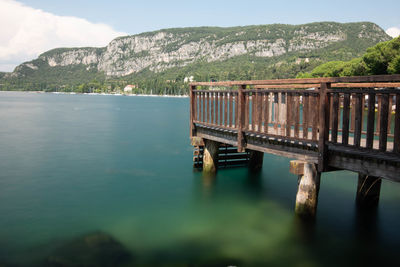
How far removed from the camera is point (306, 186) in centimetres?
1041

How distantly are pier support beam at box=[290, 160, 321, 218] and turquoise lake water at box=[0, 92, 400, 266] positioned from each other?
0.65 metres

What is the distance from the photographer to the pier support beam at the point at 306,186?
10.2 metres

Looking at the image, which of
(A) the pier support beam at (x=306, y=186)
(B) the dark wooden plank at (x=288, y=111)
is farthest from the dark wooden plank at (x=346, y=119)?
(B) the dark wooden plank at (x=288, y=111)

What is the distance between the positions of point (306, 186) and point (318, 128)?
5.82 ft

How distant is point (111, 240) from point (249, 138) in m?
5.97

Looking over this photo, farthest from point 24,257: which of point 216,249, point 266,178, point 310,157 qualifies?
point 266,178

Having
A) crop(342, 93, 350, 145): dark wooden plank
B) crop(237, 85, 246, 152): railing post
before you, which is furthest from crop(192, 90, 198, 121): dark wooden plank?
crop(342, 93, 350, 145): dark wooden plank

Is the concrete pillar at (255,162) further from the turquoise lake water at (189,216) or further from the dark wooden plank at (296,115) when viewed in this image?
the dark wooden plank at (296,115)

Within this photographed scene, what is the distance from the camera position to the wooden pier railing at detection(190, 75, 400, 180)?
27.3 ft

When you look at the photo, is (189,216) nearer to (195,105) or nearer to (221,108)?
(221,108)

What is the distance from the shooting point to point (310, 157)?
10297 mm

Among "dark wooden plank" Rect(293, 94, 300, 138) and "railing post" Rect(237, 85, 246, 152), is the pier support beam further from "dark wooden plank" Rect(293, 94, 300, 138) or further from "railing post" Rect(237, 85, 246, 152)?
"railing post" Rect(237, 85, 246, 152)

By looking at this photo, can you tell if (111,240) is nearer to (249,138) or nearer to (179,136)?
(249,138)

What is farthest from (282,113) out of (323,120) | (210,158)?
(210,158)
